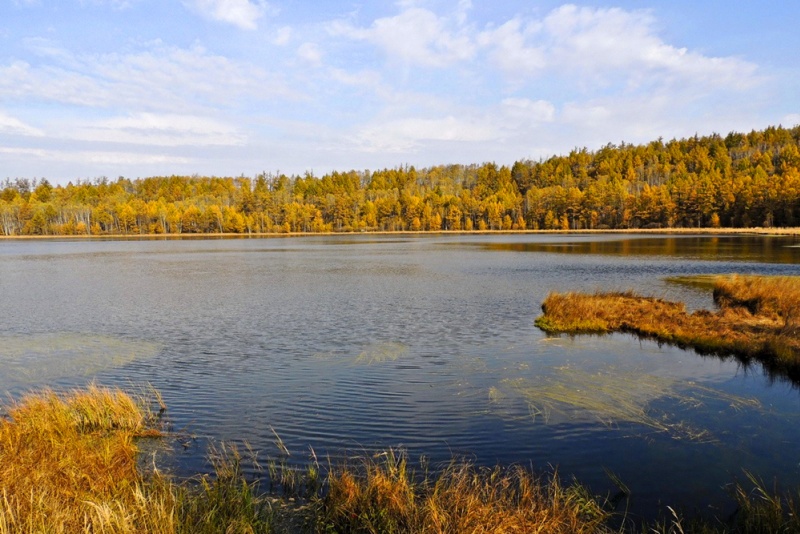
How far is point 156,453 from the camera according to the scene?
10633mm

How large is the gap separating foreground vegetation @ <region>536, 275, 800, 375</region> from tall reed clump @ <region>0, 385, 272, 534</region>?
16418mm

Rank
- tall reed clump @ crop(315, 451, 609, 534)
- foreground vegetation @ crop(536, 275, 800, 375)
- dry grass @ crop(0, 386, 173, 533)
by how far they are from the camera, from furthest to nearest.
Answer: foreground vegetation @ crop(536, 275, 800, 375) < tall reed clump @ crop(315, 451, 609, 534) < dry grass @ crop(0, 386, 173, 533)

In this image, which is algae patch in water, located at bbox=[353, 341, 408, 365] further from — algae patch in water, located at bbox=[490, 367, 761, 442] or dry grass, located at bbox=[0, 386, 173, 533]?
dry grass, located at bbox=[0, 386, 173, 533]

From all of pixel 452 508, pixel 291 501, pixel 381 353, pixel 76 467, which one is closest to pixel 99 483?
pixel 76 467

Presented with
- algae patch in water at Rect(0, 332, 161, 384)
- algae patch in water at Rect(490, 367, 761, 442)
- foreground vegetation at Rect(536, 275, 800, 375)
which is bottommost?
algae patch in water at Rect(490, 367, 761, 442)

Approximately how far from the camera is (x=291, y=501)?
8539 millimetres

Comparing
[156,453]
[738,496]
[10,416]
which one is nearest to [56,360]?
[10,416]

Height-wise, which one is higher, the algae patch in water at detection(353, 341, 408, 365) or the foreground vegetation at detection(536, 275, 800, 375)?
the foreground vegetation at detection(536, 275, 800, 375)

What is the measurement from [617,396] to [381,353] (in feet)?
27.5

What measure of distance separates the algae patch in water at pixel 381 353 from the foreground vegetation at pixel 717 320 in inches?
276

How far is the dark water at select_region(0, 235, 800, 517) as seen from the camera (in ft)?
34.6

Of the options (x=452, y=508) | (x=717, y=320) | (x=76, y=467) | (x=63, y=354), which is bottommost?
(x=63, y=354)

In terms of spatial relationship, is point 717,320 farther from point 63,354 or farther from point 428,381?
point 63,354

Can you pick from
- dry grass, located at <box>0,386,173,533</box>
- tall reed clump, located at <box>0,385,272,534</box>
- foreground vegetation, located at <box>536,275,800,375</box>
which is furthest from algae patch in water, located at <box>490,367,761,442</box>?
dry grass, located at <box>0,386,173,533</box>
